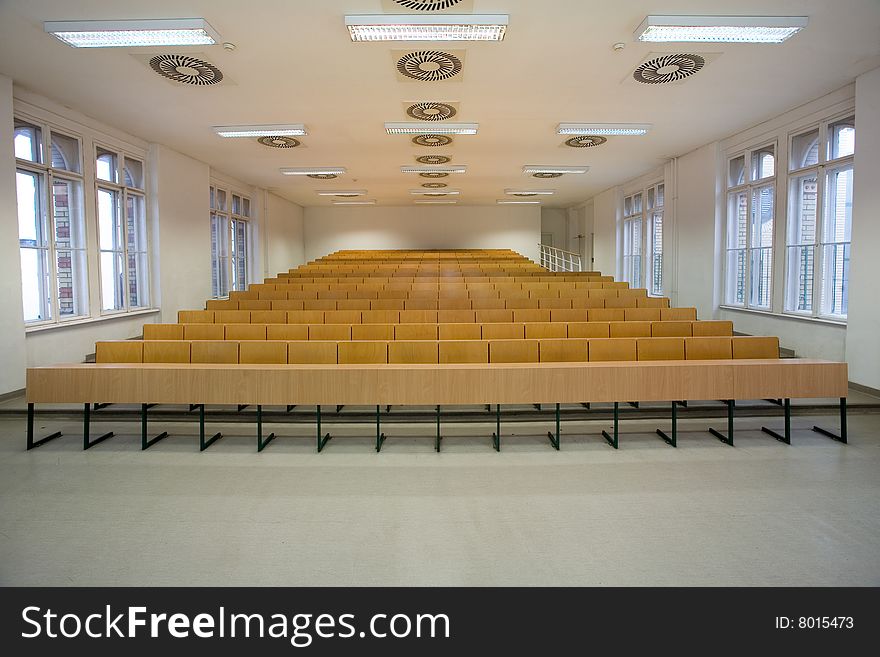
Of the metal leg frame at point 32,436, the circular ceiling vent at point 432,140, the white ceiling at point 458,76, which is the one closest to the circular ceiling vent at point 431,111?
the white ceiling at point 458,76

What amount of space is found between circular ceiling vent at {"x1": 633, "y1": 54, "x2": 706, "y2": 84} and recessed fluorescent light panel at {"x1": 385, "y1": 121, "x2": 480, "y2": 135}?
7.78 ft

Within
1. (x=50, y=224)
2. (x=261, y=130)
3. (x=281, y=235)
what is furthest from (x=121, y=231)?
(x=281, y=235)

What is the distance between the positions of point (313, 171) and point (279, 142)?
7.57 feet

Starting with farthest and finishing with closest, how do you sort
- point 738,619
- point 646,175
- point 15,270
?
1. point 646,175
2. point 15,270
3. point 738,619

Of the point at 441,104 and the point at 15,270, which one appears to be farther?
the point at 441,104

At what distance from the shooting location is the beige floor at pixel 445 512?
7.64 feet

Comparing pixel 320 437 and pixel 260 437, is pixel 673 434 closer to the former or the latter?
pixel 320 437

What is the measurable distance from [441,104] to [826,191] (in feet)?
15.7

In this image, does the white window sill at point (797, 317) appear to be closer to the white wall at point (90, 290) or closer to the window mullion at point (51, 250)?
the white wall at point (90, 290)

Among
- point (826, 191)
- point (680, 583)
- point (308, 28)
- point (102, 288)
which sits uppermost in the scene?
point (308, 28)

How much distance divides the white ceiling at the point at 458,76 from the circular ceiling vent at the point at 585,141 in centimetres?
21

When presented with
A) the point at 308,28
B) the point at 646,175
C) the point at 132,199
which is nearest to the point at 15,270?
the point at 132,199

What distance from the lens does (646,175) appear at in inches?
457

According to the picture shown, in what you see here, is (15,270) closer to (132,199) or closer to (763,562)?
(132,199)
